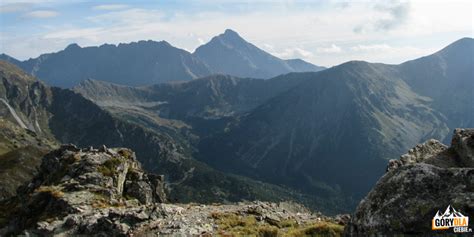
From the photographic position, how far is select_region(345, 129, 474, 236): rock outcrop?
617 inches

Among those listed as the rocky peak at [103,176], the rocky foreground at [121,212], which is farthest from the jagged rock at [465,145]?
the rocky peak at [103,176]

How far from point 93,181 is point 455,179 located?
4560 centimetres

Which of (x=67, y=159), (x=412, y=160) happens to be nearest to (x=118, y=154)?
(x=67, y=159)

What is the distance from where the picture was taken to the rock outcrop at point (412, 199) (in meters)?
15.7

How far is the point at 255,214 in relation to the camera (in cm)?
3659

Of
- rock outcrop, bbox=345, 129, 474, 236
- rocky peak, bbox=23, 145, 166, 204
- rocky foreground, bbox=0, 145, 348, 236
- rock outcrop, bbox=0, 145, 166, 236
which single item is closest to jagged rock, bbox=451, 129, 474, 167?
rock outcrop, bbox=345, 129, 474, 236

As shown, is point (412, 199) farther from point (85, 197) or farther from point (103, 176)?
point (103, 176)
